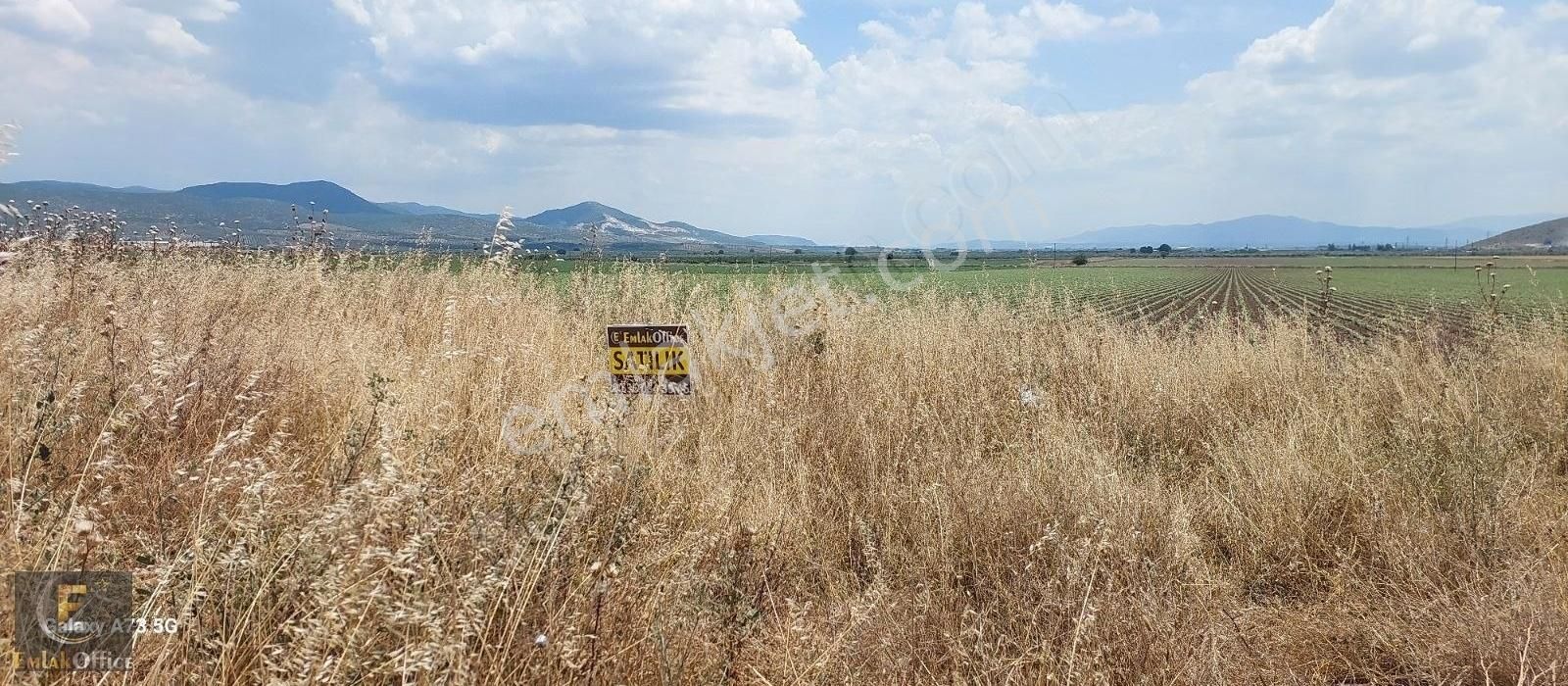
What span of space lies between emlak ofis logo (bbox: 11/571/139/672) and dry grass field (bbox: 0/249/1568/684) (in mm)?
55

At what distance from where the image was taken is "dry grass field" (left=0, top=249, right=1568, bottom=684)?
2.04 m

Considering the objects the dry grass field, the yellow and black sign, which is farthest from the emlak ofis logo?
the yellow and black sign

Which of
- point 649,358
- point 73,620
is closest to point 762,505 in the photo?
point 649,358

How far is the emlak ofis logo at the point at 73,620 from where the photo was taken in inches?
67.5

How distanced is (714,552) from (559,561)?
0.97 metres

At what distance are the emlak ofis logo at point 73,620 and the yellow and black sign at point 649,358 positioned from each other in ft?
9.96

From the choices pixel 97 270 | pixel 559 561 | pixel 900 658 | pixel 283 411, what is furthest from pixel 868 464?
pixel 97 270

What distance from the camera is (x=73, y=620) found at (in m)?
1.80

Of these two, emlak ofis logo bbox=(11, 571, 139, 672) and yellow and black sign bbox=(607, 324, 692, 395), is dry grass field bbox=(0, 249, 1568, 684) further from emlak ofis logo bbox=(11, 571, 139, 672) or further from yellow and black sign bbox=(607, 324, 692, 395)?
yellow and black sign bbox=(607, 324, 692, 395)

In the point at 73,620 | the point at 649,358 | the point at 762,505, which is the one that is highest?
the point at 649,358

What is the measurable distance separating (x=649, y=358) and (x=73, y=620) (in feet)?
10.8

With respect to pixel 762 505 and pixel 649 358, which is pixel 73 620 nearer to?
pixel 762 505

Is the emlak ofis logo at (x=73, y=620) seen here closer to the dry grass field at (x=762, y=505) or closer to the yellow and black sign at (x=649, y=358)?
the dry grass field at (x=762, y=505)

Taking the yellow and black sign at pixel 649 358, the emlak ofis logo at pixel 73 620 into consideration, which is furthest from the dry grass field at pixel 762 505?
the yellow and black sign at pixel 649 358
